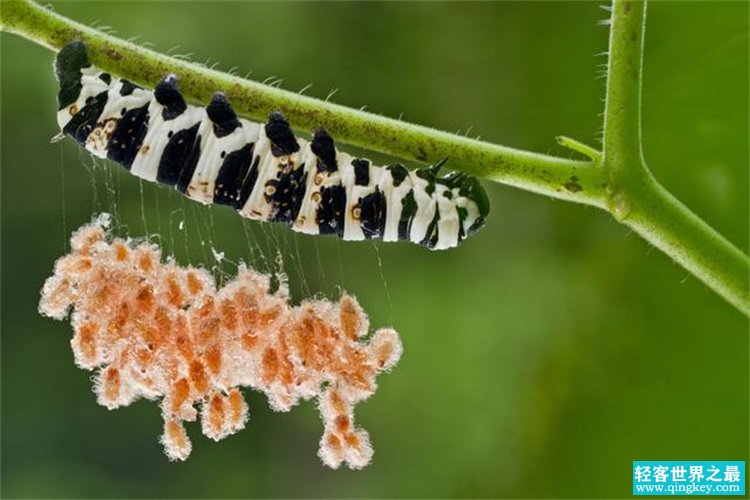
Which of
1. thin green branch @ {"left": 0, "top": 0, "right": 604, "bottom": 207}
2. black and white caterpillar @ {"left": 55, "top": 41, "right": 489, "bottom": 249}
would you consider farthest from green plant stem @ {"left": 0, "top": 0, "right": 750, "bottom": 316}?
black and white caterpillar @ {"left": 55, "top": 41, "right": 489, "bottom": 249}

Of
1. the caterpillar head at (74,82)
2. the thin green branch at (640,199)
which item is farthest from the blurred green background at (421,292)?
the thin green branch at (640,199)

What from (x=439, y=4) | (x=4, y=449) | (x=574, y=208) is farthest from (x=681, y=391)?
(x=4, y=449)

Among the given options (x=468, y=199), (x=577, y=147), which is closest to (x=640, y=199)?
(x=577, y=147)

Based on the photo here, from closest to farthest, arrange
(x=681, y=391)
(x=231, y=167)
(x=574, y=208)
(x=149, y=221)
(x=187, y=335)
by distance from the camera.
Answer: (x=187, y=335), (x=231, y=167), (x=681, y=391), (x=574, y=208), (x=149, y=221)

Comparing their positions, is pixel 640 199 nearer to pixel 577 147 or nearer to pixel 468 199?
pixel 577 147

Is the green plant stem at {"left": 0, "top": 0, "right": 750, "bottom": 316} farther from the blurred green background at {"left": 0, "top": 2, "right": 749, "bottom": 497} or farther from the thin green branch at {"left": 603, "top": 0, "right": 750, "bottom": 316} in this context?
the blurred green background at {"left": 0, "top": 2, "right": 749, "bottom": 497}

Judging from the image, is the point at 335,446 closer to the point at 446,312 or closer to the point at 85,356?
the point at 85,356
